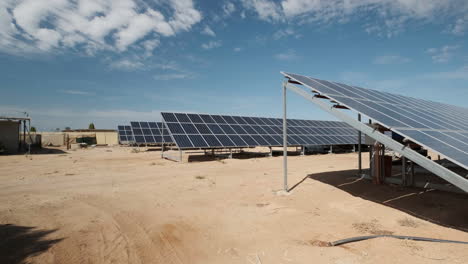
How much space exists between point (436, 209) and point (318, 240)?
4790mm

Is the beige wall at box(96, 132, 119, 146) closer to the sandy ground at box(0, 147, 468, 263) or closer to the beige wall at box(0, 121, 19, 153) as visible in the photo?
the beige wall at box(0, 121, 19, 153)

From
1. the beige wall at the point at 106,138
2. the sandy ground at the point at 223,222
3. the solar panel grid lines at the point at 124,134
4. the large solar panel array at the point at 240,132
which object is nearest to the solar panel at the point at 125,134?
the solar panel grid lines at the point at 124,134

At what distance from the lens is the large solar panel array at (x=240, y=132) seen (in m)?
21.2

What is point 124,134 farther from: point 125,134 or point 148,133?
point 148,133

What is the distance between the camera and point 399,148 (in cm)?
647

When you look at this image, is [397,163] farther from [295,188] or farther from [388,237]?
[388,237]

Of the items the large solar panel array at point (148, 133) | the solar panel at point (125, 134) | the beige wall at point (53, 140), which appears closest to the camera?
the large solar panel array at point (148, 133)

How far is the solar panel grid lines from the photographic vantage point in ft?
145

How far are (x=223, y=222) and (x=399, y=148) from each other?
5.07m

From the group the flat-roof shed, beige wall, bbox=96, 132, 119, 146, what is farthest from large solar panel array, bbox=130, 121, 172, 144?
beige wall, bbox=96, 132, 119, 146

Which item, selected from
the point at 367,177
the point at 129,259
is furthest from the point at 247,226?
the point at 367,177

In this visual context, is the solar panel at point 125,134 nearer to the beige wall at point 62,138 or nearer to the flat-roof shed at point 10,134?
the beige wall at point 62,138

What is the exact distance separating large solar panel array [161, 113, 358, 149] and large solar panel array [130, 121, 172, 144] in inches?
404

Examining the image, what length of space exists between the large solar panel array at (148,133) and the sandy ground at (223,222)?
22.5m
